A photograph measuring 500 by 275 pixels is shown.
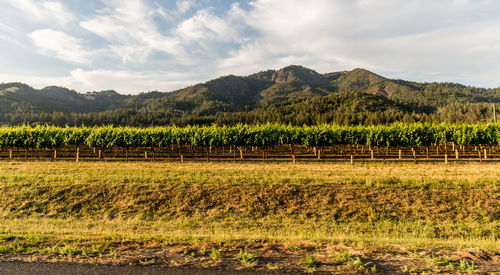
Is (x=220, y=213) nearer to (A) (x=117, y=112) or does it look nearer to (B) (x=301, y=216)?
(B) (x=301, y=216)

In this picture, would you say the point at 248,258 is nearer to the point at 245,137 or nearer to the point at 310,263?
the point at 310,263

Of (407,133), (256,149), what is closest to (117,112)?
(256,149)

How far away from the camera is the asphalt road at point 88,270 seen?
229 inches

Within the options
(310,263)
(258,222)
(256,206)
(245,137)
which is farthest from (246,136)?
(310,263)

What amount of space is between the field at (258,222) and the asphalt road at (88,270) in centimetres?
26

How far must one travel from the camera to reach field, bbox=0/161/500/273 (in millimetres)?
6504

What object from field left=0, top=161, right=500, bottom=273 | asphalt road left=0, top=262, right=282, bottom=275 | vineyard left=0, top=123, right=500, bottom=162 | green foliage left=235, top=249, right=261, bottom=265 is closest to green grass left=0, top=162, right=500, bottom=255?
field left=0, top=161, right=500, bottom=273

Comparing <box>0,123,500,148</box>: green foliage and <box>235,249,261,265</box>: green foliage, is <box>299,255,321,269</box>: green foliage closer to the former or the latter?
<box>235,249,261,265</box>: green foliage

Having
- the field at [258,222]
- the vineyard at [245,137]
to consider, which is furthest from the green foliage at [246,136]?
the field at [258,222]

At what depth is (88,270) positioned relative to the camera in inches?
237

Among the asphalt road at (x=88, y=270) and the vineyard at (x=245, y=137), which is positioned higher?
the vineyard at (x=245, y=137)

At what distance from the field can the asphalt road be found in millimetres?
262

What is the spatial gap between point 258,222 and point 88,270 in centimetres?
899

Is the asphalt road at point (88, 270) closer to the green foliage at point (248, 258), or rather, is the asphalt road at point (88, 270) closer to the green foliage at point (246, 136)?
the green foliage at point (248, 258)
